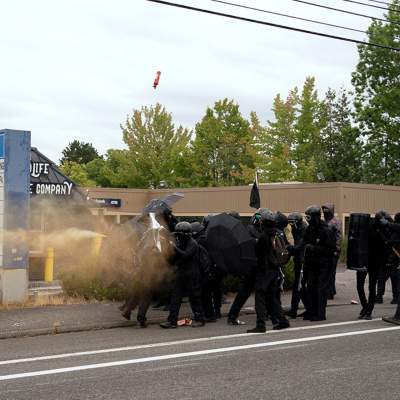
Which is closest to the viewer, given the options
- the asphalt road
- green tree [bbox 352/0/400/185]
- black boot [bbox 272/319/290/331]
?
the asphalt road

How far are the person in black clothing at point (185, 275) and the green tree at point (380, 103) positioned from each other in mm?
35301

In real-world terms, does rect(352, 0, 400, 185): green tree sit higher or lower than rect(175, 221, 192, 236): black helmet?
higher

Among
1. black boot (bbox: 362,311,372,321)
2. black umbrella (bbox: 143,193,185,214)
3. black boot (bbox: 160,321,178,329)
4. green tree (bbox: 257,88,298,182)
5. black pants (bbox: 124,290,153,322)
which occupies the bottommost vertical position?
black boot (bbox: 160,321,178,329)

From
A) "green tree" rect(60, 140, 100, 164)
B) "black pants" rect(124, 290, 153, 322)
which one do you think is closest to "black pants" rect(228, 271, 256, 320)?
"black pants" rect(124, 290, 153, 322)

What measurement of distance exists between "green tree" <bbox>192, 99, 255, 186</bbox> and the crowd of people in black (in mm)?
36660

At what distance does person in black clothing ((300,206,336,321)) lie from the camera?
1146cm

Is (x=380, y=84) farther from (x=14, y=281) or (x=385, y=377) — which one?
(x=385, y=377)

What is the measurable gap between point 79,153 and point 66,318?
107m

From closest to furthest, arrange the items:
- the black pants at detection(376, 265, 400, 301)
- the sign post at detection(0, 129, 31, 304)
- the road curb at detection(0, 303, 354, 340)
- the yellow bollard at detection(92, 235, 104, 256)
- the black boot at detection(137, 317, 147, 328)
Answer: the road curb at detection(0, 303, 354, 340), the black boot at detection(137, 317, 147, 328), the sign post at detection(0, 129, 31, 304), the yellow bollard at detection(92, 235, 104, 256), the black pants at detection(376, 265, 400, 301)

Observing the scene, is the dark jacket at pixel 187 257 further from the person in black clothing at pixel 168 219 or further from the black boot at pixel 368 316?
the black boot at pixel 368 316

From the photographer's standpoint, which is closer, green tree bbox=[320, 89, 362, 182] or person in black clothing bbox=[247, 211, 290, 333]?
person in black clothing bbox=[247, 211, 290, 333]

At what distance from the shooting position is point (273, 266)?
1059 centimetres

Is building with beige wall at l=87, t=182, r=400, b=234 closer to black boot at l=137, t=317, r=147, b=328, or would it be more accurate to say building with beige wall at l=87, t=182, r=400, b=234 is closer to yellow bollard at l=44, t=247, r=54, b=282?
yellow bollard at l=44, t=247, r=54, b=282

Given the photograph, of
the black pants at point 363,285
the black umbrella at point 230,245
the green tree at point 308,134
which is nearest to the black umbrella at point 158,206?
the black umbrella at point 230,245
